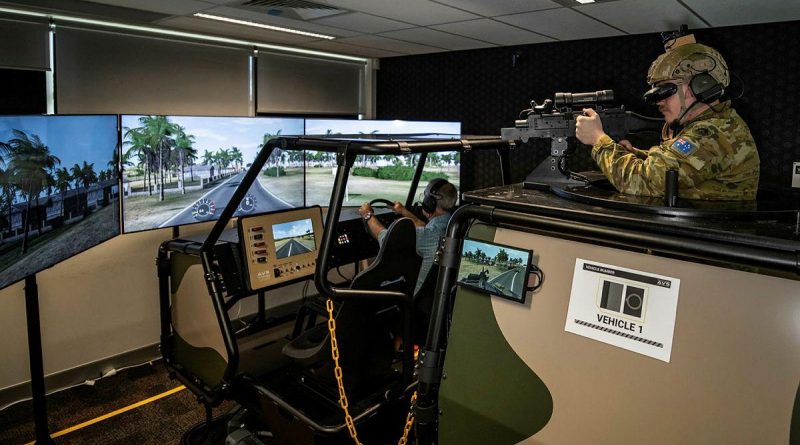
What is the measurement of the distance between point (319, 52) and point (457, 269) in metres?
4.01

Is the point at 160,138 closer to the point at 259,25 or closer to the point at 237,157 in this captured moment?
the point at 237,157

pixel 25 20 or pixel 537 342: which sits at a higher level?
pixel 25 20

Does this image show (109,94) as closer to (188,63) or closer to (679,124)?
(188,63)

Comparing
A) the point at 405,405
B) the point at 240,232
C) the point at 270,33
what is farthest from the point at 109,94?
the point at 405,405

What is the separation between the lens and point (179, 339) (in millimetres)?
2822

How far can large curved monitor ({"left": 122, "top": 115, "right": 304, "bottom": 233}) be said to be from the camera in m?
3.03

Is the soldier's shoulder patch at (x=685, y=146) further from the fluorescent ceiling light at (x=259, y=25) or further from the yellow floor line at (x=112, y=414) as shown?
the yellow floor line at (x=112, y=414)

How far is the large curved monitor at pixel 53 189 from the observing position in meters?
2.07

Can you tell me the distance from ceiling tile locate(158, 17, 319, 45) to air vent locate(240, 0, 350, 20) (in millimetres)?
577

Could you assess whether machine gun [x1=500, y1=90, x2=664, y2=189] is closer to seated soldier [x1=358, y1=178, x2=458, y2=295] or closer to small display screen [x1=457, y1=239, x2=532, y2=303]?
small display screen [x1=457, y1=239, x2=532, y2=303]

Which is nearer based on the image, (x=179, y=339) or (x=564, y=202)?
(x=564, y=202)

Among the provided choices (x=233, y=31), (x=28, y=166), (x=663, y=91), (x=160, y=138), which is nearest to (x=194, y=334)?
(x=28, y=166)

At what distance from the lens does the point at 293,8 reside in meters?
3.02

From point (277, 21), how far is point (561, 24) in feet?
5.79
